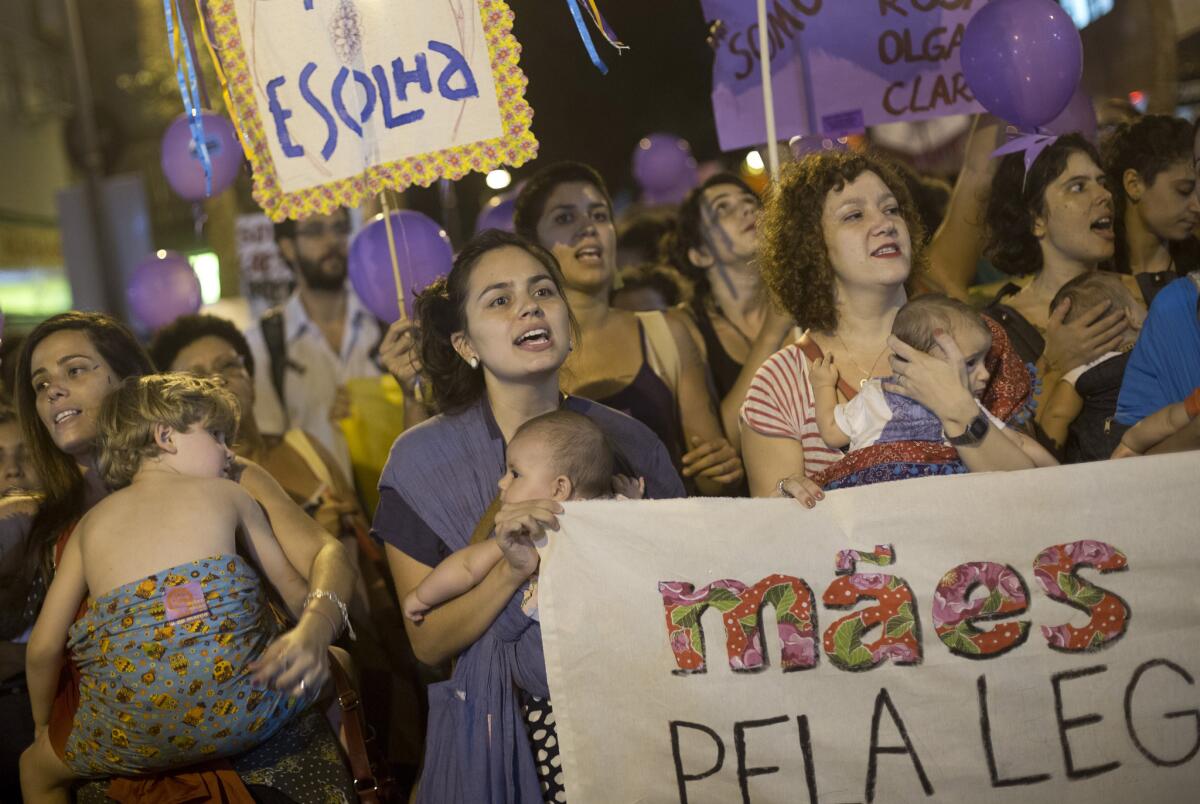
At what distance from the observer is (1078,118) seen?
4.67 m

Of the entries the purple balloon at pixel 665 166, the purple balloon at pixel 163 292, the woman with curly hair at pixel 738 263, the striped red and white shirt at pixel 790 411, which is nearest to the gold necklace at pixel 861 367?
the striped red and white shirt at pixel 790 411

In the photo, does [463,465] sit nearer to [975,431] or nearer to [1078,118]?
[975,431]

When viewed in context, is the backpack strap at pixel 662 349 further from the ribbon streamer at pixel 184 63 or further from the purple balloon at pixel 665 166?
the purple balloon at pixel 665 166

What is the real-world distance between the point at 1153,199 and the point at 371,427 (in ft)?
10.5

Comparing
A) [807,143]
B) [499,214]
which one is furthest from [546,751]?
[499,214]

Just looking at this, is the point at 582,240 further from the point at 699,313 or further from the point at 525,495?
the point at 525,495

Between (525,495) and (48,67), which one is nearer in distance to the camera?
(525,495)

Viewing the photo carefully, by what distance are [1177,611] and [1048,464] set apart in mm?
409

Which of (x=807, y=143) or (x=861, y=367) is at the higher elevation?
(x=807, y=143)

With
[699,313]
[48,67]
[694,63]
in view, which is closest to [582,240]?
[699,313]

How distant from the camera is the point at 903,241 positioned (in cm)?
321

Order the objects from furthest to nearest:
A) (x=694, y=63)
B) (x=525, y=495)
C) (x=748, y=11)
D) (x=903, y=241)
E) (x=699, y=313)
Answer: (x=694, y=63), (x=699, y=313), (x=748, y=11), (x=903, y=241), (x=525, y=495)

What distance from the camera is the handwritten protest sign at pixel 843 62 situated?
4402 millimetres

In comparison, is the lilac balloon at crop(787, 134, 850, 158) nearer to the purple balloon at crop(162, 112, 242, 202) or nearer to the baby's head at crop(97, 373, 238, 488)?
the baby's head at crop(97, 373, 238, 488)
